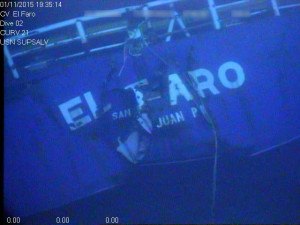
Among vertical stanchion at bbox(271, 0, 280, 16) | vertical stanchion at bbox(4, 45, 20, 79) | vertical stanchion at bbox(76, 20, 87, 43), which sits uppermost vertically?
vertical stanchion at bbox(76, 20, 87, 43)

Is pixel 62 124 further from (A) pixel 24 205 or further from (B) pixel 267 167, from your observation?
(B) pixel 267 167

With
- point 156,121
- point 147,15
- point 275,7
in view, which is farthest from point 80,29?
point 275,7

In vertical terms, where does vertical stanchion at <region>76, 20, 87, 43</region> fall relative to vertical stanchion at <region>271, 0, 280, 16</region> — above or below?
above

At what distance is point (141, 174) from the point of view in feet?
5.42

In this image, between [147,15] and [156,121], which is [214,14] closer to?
[147,15]

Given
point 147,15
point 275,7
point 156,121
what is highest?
point 147,15

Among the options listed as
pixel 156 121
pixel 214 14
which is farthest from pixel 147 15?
pixel 156 121

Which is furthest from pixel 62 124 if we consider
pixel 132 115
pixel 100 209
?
pixel 100 209

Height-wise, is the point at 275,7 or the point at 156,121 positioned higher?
the point at 275,7

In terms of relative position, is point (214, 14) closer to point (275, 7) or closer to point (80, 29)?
point (275, 7)

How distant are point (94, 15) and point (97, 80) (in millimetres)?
346

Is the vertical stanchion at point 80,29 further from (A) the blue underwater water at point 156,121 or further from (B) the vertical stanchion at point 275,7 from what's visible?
(B) the vertical stanchion at point 275,7

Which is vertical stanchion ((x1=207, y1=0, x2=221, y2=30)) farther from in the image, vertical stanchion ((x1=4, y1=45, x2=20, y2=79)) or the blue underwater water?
vertical stanchion ((x1=4, y1=45, x2=20, y2=79))

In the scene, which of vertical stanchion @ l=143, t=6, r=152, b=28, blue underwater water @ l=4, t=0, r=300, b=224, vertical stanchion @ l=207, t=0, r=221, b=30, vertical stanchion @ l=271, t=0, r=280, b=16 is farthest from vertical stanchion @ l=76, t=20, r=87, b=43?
vertical stanchion @ l=271, t=0, r=280, b=16
